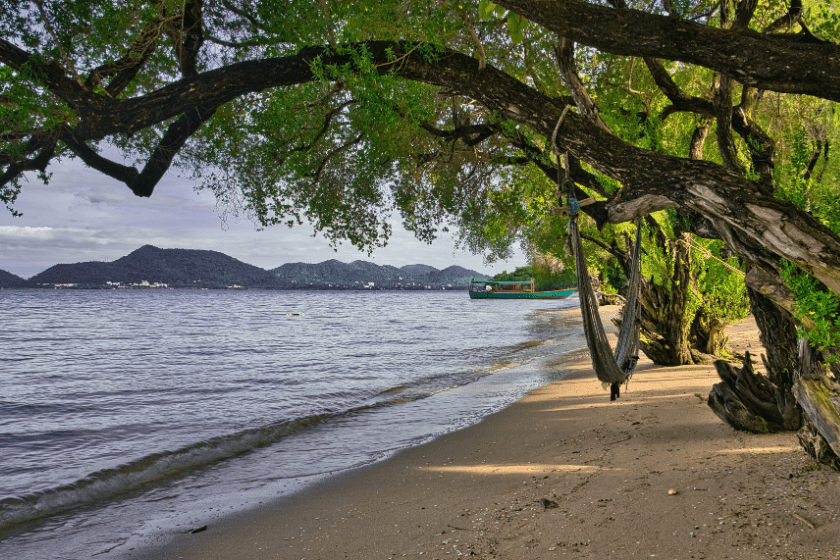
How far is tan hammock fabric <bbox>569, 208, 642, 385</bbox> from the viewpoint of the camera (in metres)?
4.65

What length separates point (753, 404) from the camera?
5.14m

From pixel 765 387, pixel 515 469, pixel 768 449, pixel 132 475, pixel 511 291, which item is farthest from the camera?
pixel 511 291

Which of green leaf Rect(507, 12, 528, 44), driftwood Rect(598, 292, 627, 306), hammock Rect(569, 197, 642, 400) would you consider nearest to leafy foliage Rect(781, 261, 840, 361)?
hammock Rect(569, 197, 642, 400)

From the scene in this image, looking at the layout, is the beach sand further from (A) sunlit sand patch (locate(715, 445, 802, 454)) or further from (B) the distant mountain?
(B) the distant mountain

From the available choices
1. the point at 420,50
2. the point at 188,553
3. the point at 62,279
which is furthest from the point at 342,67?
the point at 62,279

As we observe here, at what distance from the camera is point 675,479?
4.11 m

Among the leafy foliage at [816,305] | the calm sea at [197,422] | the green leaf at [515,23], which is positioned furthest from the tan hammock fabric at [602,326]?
the calm sea at [197,422]

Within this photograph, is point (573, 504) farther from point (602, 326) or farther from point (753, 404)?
point (753, 404)

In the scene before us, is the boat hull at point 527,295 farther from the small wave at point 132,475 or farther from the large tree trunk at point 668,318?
the small wave at point 132,475

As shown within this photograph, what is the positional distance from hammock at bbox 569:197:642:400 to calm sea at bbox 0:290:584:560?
2948 millimetres

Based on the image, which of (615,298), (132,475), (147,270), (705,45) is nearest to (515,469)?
(705,45)

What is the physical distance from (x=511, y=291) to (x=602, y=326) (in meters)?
68.8

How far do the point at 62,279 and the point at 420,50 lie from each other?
124052mm

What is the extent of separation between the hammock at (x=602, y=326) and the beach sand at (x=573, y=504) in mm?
848
